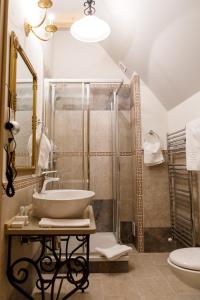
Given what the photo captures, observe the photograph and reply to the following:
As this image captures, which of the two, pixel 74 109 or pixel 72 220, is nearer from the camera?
pixel 72 220

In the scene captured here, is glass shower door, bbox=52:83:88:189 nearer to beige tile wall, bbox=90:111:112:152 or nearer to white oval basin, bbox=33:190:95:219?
beige tile wall, bbox=90:111:112:152

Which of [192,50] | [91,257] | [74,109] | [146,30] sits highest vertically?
[146,30]

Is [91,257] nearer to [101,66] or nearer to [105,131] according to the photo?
[105,131]

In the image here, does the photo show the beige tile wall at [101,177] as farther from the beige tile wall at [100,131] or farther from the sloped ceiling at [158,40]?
the sloped ceiling at [158,40]

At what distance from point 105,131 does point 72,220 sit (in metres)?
2.04

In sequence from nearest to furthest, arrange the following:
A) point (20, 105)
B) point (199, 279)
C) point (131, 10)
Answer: point (199, 279) → point (20, 105) → point (131, 10)

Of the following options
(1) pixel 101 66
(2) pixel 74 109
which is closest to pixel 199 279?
(2) pixel 74 109

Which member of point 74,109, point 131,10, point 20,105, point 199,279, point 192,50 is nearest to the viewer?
point 199,279

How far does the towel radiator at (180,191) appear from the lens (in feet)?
8.17

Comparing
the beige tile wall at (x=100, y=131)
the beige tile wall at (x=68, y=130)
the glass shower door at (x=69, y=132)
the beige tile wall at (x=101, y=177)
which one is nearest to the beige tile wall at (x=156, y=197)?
the beige tile wall at (x=101, y=177)

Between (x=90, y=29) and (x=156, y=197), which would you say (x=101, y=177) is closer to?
(x=156, y=197)

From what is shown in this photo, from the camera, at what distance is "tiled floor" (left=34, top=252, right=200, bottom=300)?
1930mm

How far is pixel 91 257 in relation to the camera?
2459 mm

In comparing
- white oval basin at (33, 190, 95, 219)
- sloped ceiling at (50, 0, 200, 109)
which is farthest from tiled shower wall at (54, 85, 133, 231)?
white oval basin at (33, 190, 95, 219)
